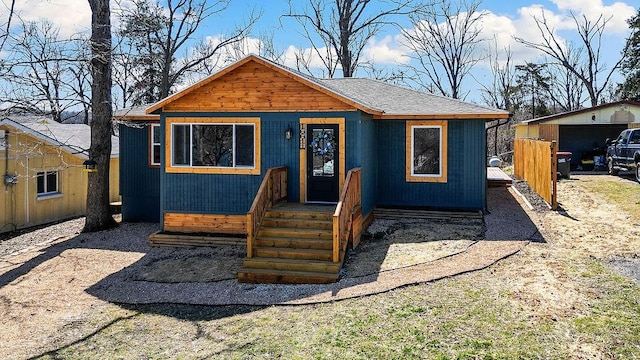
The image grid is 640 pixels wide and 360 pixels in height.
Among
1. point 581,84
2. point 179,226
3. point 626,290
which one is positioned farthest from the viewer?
point 581,84

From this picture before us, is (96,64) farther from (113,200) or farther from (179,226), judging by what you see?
(113,200)

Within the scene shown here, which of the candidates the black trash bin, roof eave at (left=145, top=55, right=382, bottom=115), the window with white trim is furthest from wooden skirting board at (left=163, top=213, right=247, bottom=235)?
the black trash bin

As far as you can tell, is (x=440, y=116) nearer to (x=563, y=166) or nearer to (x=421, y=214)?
(x=421, y=214)

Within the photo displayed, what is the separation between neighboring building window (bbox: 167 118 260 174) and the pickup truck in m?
13.0

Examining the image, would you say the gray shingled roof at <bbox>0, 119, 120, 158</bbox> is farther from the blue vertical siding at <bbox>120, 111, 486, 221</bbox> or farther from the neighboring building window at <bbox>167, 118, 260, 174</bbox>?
the neighboring building window at <bbox>167, 118, 260, 174</bbox>

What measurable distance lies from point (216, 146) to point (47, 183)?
337 inches

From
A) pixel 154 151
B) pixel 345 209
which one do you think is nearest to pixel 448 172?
pixel 345 209

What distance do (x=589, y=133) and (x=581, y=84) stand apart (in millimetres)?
15419

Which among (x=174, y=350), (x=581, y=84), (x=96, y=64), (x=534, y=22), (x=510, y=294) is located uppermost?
(x=534, y=22)

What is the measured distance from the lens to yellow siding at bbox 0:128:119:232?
47.3 feet

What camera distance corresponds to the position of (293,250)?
8719 millimetres

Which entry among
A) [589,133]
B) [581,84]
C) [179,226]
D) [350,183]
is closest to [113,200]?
[179,226]

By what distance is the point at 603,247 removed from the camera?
866 cm

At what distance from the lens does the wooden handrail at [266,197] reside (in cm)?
873
